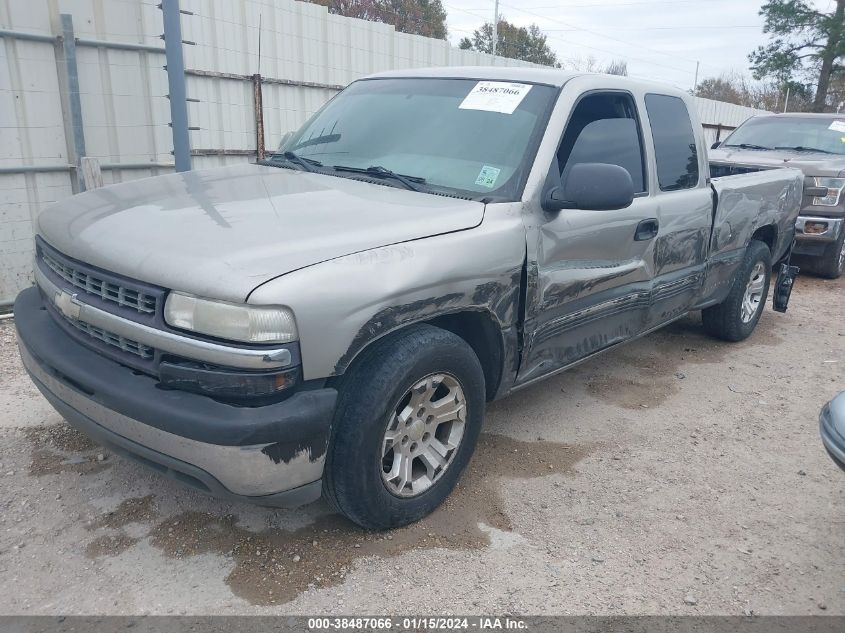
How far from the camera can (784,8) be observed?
24.4 m

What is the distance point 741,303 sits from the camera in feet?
18.2

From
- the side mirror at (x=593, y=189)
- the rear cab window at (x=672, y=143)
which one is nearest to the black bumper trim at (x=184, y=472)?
the side mirror at (x=593, y=189)

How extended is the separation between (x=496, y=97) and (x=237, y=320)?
198cm

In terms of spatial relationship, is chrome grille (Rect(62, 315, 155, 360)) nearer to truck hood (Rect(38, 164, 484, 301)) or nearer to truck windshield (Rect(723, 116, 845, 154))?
truck hood (Rect(38, 164, 484, 301))

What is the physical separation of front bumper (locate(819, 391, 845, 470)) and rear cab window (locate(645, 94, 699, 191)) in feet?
6.29

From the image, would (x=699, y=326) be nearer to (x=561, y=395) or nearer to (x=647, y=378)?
(x=647, y=378)

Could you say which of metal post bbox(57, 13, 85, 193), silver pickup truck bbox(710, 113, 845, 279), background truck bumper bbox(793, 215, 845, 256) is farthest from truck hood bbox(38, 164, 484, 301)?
background truck bumper bbox(793, 215, 845, 256)

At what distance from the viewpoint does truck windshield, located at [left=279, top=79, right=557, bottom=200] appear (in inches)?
130

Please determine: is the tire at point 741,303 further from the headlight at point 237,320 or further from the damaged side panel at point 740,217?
the headlight at point 237,320

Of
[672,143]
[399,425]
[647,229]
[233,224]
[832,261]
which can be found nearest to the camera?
[233,224]

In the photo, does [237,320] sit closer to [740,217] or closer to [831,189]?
[740,217]

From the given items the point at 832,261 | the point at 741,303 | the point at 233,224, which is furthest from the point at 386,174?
the point at 832,261

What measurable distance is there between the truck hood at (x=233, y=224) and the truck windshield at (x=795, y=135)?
24.1 ft

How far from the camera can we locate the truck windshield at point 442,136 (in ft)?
10.9
